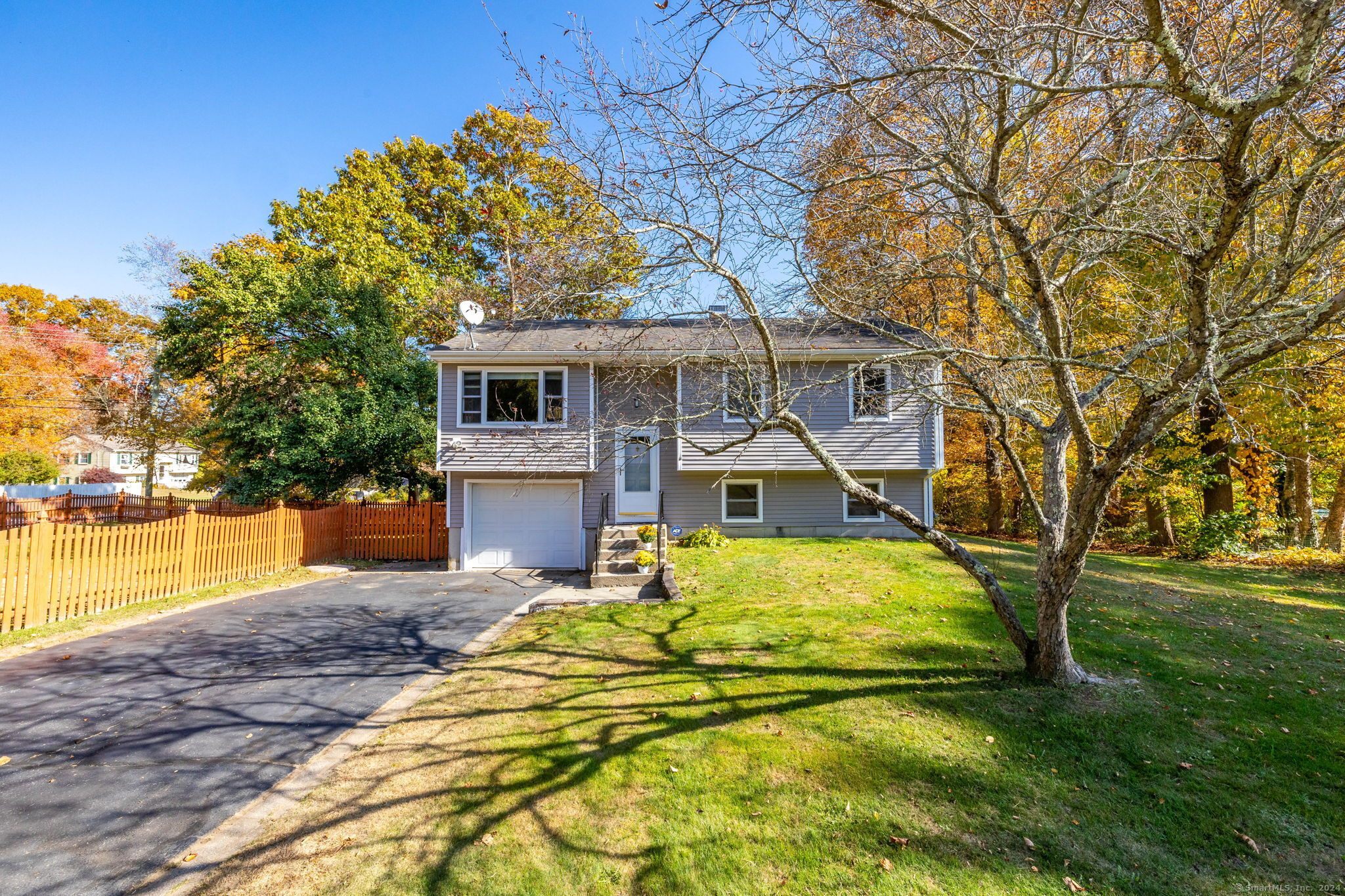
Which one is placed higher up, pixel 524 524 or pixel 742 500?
pixel 742 500

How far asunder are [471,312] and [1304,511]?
2263 centimetres

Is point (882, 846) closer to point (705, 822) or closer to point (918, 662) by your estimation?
point (705, 822)

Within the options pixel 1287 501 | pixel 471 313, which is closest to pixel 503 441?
pixel 471 313

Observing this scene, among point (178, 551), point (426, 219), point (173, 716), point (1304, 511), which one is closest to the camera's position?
point (173, 716)

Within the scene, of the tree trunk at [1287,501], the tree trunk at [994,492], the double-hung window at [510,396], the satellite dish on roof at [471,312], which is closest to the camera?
the satellite dish on roof at [471,312]

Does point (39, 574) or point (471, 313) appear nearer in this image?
point (39, 574)

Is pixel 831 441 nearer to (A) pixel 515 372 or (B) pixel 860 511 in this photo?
(B) pixel 860 511

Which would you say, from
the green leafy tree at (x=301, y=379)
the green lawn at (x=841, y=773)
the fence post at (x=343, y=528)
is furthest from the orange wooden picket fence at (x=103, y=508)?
the green lawn at (x=841, y=773)

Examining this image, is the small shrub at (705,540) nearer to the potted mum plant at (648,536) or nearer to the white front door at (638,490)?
the potted mum plant at (648,536)

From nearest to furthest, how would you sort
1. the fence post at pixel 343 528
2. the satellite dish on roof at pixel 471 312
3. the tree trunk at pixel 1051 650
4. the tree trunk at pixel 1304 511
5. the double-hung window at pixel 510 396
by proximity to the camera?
the tree trunk at pixel 1051 650
the satellite dish on roof at pixel 471 312
the double-hung window at pixel 510 396
the tree trunk at pixel 1304 511
the fence post at pixel 343 528

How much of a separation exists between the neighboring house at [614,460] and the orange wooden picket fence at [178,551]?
290cm

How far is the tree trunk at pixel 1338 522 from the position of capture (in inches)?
562

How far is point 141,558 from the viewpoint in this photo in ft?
29.6

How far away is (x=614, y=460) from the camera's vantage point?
1420 centimetres
